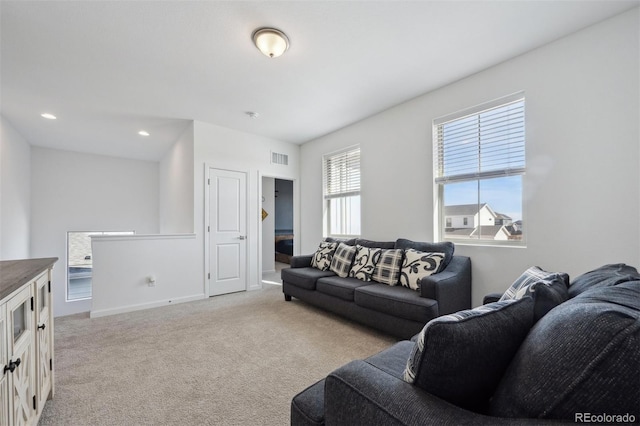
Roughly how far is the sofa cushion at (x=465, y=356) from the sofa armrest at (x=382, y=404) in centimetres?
5

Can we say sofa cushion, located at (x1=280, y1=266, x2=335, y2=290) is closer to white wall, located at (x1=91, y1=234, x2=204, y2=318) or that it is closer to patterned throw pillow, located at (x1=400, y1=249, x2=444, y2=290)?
patterned throw pillow, located at (x1=400, y1=249, x2=444, y2=290)

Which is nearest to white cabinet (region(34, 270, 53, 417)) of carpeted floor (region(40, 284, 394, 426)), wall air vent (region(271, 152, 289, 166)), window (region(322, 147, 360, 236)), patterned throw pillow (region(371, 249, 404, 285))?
carpeted floor (region(40, 284, 394, 426))

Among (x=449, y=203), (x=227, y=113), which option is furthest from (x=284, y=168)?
(x=449, y=203)

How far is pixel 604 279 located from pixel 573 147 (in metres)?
1.60

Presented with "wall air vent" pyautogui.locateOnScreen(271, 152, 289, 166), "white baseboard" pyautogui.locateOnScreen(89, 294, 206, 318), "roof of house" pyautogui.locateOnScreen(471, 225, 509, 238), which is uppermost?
"wall air vent" pyautogui.locateOnScreen(271, 152, 289, 166)

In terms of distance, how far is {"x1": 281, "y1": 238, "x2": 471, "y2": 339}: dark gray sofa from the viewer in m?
2.33

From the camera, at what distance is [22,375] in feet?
4.05

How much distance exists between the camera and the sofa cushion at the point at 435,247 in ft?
8.92

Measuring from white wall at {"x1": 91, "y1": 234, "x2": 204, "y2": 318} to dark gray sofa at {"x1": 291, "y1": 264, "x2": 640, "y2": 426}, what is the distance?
11.8ft

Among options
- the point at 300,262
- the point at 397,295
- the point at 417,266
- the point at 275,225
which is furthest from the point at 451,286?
the point at 275,225

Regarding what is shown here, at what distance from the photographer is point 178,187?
4926 mm

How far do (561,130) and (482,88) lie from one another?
861mm

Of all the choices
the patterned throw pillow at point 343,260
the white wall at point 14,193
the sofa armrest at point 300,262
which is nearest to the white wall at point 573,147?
the patterned throw pillow at point 343,260

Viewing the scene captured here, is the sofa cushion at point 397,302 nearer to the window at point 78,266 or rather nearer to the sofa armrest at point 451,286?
the sofa armrest at point 451,286
